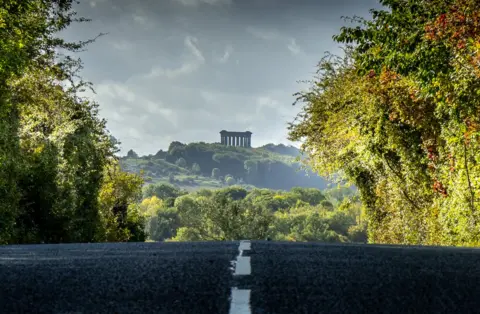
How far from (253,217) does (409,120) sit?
2401 inches

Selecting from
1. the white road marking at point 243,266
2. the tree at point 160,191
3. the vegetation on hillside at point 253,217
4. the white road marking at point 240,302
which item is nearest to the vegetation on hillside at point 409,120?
the vegetation on hillside at point 253,217

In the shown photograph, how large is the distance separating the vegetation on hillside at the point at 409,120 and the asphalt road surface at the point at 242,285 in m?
A: 5.94

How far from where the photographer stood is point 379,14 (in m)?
12.2

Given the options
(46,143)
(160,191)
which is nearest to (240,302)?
(46,143)

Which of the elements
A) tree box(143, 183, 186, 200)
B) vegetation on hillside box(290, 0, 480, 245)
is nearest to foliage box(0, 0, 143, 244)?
vegetation on hillside box(290, 0, 480, 245)

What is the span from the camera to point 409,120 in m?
15.1

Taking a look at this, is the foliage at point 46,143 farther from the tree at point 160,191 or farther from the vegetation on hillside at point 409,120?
the tree at point 160,191

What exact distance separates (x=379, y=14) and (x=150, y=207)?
144941 millimetres

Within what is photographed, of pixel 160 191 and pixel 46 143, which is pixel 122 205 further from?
pixel 160 191

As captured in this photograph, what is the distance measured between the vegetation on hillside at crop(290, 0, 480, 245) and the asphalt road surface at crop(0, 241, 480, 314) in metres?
5.94

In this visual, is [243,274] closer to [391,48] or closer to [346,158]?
[391,48]

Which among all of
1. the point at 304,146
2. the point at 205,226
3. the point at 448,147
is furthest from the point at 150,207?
the point at 448,147

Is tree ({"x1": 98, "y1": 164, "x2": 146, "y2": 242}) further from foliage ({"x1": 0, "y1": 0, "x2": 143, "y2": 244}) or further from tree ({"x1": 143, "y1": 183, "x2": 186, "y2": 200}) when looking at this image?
tree ({"x1": 143, "y1": 183, "x2": 186, "y2": 200})

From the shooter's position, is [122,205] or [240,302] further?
[122,205]
